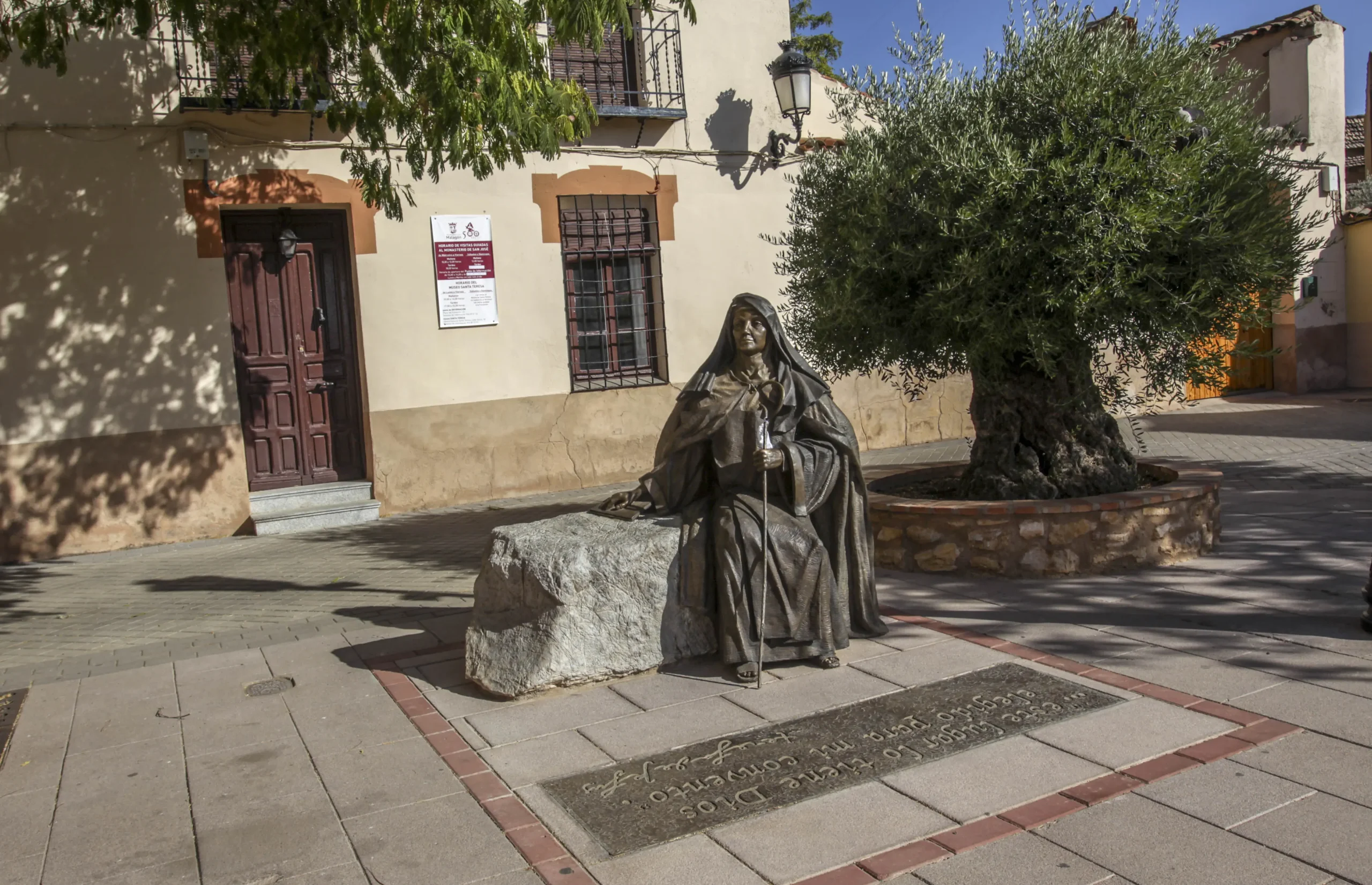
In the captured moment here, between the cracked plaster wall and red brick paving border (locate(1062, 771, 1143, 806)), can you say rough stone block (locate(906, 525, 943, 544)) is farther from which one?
the cracked plaster wall

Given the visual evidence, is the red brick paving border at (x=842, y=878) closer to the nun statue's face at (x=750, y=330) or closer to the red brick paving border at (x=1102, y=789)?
the red brick paving border at (x=1102, y=789)

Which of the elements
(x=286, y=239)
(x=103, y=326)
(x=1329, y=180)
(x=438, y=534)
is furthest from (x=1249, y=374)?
(x=103, y=326)

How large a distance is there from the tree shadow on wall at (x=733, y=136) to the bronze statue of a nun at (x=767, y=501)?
7.02 meters

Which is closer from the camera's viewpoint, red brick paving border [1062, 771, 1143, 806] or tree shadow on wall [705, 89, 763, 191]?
red brick paving border [1062, 771, 1143, 806]

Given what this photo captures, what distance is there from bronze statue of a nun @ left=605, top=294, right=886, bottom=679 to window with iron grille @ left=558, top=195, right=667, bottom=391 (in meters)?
6.28

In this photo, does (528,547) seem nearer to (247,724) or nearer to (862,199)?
(247,724)

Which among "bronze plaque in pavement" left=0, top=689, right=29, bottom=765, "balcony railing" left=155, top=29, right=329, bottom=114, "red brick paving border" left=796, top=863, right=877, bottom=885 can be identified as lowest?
"red brick paving border" left=796, top=863, right=877, bottom=885

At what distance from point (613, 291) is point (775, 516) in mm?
7211

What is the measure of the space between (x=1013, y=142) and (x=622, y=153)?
19.2 feet

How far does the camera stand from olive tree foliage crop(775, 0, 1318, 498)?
6395mm

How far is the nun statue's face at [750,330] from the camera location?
543 centimetres

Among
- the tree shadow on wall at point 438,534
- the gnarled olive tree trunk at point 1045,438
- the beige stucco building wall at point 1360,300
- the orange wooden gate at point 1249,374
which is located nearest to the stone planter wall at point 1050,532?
the gnarled olive tree trunk at point 1045,438

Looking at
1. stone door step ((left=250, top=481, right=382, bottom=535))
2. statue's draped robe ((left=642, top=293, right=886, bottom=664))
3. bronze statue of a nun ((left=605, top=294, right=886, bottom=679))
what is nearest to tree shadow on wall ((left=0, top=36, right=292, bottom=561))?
stone door step ((left=250, top=481, right=382, bottom=535))

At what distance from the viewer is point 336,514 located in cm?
1035
